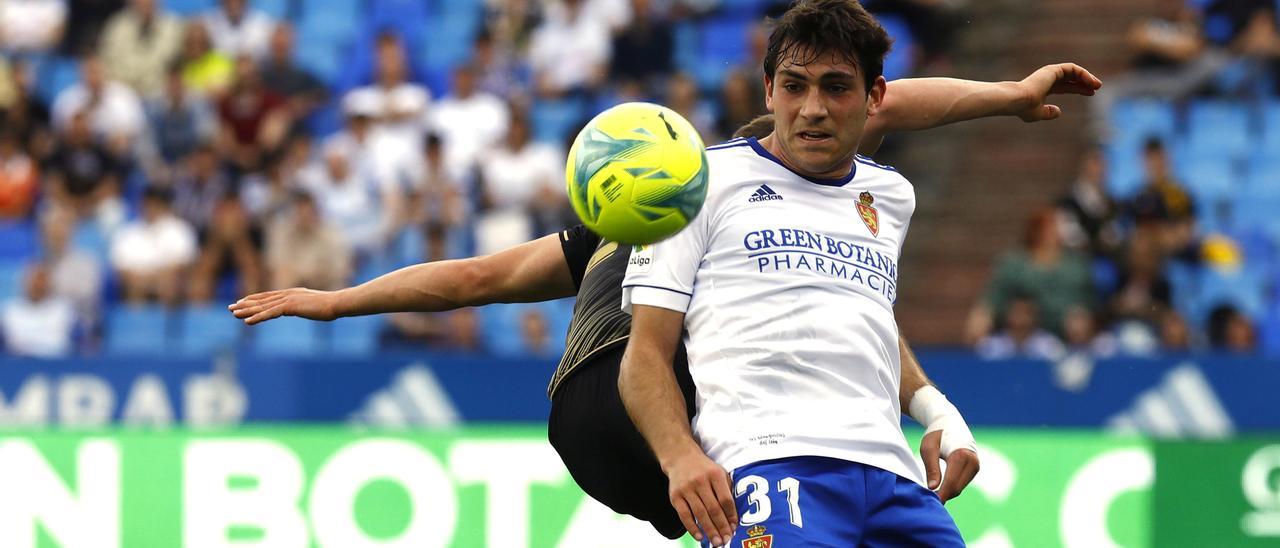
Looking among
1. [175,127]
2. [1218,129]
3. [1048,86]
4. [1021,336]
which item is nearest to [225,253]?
[175,127]

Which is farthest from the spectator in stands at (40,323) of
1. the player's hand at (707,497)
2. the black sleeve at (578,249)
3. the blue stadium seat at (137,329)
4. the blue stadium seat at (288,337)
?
the player's hand at (707,497)

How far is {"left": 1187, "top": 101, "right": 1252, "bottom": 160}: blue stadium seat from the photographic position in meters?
13.4

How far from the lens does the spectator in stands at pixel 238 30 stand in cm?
1441

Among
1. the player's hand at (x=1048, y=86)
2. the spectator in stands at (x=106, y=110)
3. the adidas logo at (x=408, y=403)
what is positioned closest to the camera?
the player's hand at (x=1048, y=86)

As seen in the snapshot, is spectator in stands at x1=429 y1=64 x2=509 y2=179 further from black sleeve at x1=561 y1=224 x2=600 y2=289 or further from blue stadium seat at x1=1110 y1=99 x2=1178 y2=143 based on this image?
black sleeve at x1=561 y1=224 x2=600 y2=289

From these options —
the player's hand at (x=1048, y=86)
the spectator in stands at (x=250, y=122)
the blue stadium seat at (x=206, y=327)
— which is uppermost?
the spectator in stands at (x=250, y=122)

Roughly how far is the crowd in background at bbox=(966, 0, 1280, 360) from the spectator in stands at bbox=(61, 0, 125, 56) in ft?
24.0

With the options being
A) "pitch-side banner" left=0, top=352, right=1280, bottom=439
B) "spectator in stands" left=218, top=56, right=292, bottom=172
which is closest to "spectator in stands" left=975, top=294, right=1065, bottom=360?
"pitch-side banner" left=0, top=352, right=1280, bottom=439

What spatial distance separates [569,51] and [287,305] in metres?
9.44

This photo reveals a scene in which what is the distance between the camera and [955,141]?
14594mm

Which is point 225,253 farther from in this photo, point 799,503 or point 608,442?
point 799,503

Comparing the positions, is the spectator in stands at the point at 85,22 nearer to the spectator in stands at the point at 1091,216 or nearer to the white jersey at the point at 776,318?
the spectator in stands at the point at 1091,216

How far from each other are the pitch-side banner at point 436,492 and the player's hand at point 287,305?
3.78 m

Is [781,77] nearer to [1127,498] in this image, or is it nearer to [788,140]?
[788,140]
